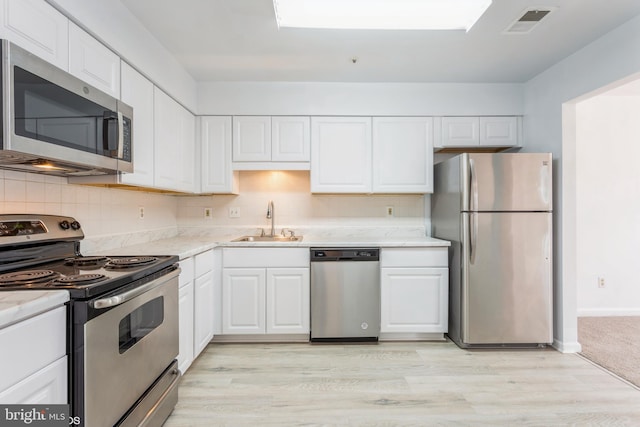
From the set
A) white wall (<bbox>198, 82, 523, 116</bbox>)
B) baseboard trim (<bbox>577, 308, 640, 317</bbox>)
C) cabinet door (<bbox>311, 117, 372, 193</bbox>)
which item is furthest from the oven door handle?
baseboard trim (<bbox>577, 308, 640, 317</bbox>)

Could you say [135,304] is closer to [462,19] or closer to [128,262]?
[128,262]

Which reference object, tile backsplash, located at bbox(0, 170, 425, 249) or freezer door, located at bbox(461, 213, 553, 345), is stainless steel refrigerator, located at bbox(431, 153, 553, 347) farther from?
tile backsplash, located at bbox(0, 170, 425, 249)

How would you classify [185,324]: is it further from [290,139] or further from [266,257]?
[290,139]

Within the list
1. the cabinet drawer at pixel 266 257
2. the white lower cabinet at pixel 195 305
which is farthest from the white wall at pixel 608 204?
the white lower cabinet at pixel 195 305

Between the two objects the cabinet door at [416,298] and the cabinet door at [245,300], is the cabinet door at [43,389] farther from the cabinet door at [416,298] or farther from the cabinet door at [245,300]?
the cabinet door at [416,298]

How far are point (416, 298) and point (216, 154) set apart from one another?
2.24 m

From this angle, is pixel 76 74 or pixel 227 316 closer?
pixel 76 74

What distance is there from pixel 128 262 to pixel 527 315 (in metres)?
2.88

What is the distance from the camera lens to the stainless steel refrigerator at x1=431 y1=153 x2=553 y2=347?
2668 mm

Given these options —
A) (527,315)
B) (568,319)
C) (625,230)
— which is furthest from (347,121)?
(625,230)

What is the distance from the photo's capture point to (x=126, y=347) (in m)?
1.44

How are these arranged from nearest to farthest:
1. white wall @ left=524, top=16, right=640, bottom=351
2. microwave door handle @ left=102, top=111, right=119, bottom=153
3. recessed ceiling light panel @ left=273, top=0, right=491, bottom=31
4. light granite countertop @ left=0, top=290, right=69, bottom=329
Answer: light granite countertop @ left=0, top=290, right=69, bottom=329, microwave door handle @ left=102, top=111, right=119, bottom=153, recessed ceiling light panel @ left=273, top=0, right=491, bottom=31, white wall @ left=524, top=16, right=640, bottom=351

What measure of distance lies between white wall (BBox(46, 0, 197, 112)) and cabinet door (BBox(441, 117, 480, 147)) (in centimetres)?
237

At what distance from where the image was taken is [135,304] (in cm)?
149
